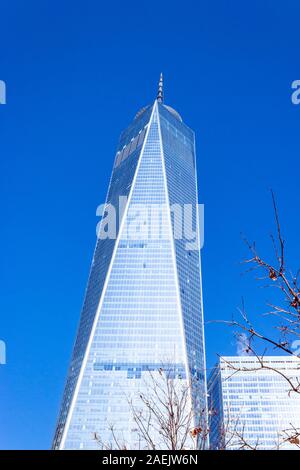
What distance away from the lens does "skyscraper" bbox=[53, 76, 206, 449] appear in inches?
5211

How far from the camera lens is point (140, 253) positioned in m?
162

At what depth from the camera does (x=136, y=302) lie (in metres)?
153

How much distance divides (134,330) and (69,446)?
133 ft

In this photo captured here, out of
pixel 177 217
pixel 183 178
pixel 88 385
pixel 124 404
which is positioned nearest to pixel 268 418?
pixel 124 404

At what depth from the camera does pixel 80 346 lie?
151375 millimetres

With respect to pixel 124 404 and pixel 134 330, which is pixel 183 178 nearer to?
pixel 134 330

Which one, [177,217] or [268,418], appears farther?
[177,217]

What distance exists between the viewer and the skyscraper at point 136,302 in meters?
132
